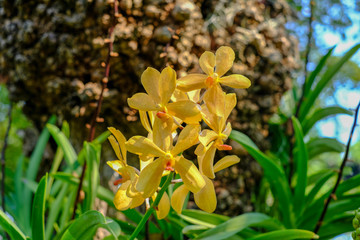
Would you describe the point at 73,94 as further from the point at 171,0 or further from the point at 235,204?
the point at 235,204

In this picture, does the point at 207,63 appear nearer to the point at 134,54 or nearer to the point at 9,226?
the point at 9,226

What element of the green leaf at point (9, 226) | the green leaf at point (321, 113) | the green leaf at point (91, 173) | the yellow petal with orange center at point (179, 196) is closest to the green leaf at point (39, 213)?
the green leaf at point (9, 226)

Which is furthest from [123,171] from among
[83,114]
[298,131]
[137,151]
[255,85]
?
[255,85]

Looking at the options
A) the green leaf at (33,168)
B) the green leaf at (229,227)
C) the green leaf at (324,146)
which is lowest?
the green leaf at (33,168)

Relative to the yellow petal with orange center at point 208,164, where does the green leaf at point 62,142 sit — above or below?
below

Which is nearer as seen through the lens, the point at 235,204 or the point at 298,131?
the point at 298,131

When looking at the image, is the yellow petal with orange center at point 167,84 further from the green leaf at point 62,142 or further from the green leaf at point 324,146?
the green leaf at point 324,146

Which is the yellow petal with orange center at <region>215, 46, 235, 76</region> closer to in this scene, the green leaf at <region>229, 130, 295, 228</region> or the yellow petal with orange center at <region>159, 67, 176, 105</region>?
the yellow petal with orange center at <region>159, 67, 176, 105</region>
